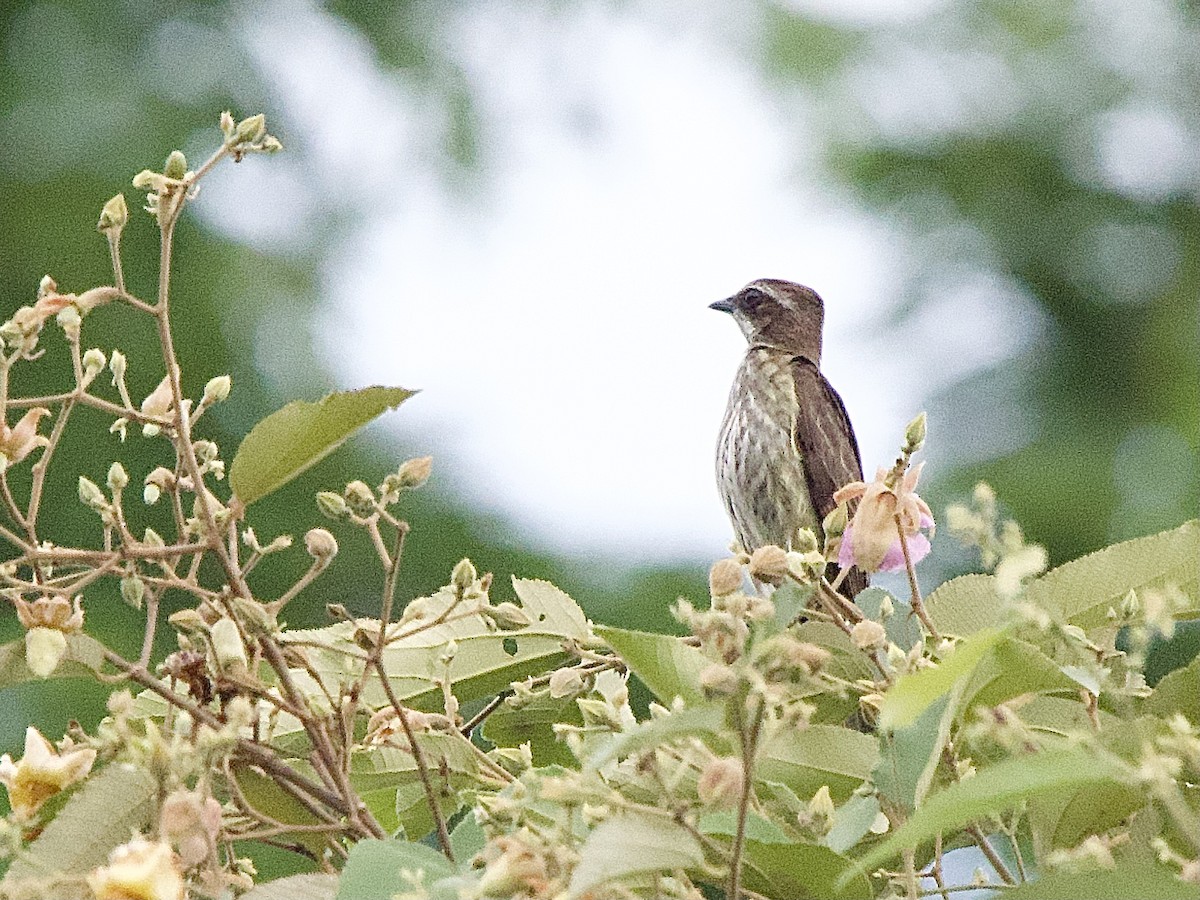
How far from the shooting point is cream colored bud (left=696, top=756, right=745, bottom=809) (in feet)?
2.14

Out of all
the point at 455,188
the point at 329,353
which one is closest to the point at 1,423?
the point at 329,353

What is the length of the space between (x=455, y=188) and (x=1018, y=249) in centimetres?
204

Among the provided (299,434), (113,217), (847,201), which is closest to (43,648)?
(299,434)

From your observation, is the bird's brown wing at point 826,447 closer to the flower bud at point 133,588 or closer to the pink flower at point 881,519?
the pink flower at point 881,519

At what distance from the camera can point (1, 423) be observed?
2.87 feet

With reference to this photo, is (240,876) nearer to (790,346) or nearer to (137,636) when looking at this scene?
(790,346)

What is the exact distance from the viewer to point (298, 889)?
768mm

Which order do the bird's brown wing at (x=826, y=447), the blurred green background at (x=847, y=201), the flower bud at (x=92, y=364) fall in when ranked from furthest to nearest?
the blurred green background at (x=847, y=201) < the bird's brown wing at (x=826, y=447) < the flower bud at (x=92, y=364)

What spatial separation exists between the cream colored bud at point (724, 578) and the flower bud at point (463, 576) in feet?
0.48

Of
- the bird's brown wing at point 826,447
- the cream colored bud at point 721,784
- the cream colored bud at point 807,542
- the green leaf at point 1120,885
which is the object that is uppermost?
the bird's brown wing at point 826,447

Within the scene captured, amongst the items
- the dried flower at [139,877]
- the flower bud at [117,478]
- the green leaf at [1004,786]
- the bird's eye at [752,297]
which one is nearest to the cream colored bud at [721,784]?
the green leaf at [1004,786]

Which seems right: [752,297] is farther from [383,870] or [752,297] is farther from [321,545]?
[383,870]

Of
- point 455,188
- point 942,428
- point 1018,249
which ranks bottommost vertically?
point 942,428

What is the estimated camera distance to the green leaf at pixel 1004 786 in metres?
0.53
